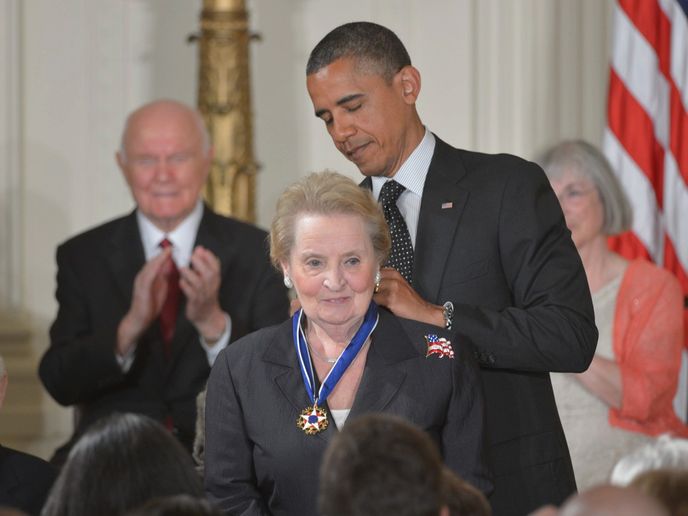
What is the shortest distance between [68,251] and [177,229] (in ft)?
1.25

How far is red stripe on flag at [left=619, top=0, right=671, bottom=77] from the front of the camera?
5.71 m

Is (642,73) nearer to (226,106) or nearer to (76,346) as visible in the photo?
(226,106)

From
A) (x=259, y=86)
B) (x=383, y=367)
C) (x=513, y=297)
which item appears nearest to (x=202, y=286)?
(x=513, y=297)

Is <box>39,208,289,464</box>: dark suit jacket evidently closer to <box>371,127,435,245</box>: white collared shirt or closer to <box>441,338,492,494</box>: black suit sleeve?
<box>371,127,435,245</box>: white collared shirt

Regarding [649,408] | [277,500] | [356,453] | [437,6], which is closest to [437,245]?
[277,500]

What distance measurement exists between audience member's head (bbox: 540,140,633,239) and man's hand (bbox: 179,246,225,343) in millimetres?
1300

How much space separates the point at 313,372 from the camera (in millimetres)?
3020

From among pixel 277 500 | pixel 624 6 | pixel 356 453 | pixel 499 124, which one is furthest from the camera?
pixel 499 124

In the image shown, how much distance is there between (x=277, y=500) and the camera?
117 inches

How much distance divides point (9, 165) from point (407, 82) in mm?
3041

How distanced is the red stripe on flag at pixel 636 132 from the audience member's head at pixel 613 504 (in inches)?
158

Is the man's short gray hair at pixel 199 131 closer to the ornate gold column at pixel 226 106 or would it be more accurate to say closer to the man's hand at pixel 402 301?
the ornate gold column at pixel 226 106

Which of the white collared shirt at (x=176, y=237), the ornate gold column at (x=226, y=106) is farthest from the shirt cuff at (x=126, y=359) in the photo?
the ornate gold column at (x=226, y=106)

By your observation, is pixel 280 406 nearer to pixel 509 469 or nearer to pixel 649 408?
pixel 509 469
